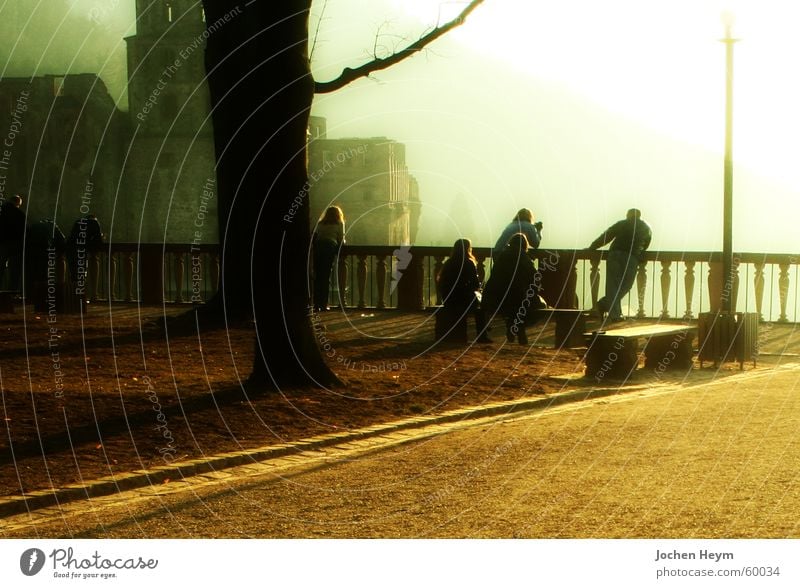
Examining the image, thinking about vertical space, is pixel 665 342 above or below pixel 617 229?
below

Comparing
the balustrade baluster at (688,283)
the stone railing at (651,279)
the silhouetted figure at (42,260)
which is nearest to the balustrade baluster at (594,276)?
the stone railing at (651,279)

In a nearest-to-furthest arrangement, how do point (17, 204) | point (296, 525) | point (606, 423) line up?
point (296, 525)
point (606, 423)
point (17, 204)

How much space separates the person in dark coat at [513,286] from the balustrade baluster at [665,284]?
3228mm

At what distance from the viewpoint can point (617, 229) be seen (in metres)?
22.1

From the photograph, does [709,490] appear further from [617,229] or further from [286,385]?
[617,229]

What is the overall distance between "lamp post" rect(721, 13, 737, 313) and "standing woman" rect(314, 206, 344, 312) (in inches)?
270

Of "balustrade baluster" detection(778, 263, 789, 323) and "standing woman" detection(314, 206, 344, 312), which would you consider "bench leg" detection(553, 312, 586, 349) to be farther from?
"standing woman" detection(314, 206, 344, 312)

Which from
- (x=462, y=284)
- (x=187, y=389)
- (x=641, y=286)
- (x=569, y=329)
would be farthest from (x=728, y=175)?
(x=187, y=389)

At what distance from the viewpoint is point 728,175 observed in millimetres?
17125

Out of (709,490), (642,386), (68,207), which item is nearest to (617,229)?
(642,386)

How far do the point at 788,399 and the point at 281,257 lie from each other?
197 inches

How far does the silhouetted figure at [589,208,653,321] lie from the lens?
72.3 feet

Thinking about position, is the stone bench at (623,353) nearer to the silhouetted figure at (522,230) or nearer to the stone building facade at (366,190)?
the silhouetted figure at (522,230)

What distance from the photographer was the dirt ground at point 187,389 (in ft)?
33.6
